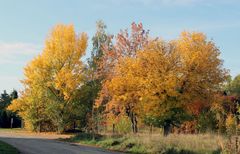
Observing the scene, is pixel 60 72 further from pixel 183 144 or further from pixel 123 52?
pixel 183 144

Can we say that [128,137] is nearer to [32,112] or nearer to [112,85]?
[112,85]

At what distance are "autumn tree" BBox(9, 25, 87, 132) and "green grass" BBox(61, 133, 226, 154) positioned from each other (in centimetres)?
1475

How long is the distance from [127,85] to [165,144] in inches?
418

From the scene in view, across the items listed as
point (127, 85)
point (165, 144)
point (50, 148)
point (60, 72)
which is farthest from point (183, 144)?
point (60, 72)

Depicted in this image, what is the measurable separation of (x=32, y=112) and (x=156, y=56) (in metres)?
21.5

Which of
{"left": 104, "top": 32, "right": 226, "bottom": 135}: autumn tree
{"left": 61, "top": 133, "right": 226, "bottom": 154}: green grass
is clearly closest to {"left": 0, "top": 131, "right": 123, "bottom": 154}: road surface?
{"left": 61, "top": 133, "right": 226, "bottom": 154}: green grass

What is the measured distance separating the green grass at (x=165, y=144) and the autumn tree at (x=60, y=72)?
581 inches

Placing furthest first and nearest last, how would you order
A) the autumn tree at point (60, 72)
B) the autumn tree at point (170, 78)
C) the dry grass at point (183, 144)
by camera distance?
the autumn tree at point (60, 72), the autumn tree at point (170, 78), the dry grass at point (183, 144)

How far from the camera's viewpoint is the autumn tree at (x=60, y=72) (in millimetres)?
43875

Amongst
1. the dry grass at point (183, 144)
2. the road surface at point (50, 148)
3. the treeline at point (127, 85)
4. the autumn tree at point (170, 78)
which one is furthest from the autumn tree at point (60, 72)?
the dry grass at point (183, 144)

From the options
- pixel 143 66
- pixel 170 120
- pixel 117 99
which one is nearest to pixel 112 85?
pixel 117 99

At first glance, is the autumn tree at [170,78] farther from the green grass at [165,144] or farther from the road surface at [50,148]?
the road surface at [50,148]

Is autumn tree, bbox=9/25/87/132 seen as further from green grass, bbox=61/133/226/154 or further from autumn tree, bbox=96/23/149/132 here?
green grass, bbox=61/133/226/154

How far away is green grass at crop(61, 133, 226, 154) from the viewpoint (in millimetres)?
22094
